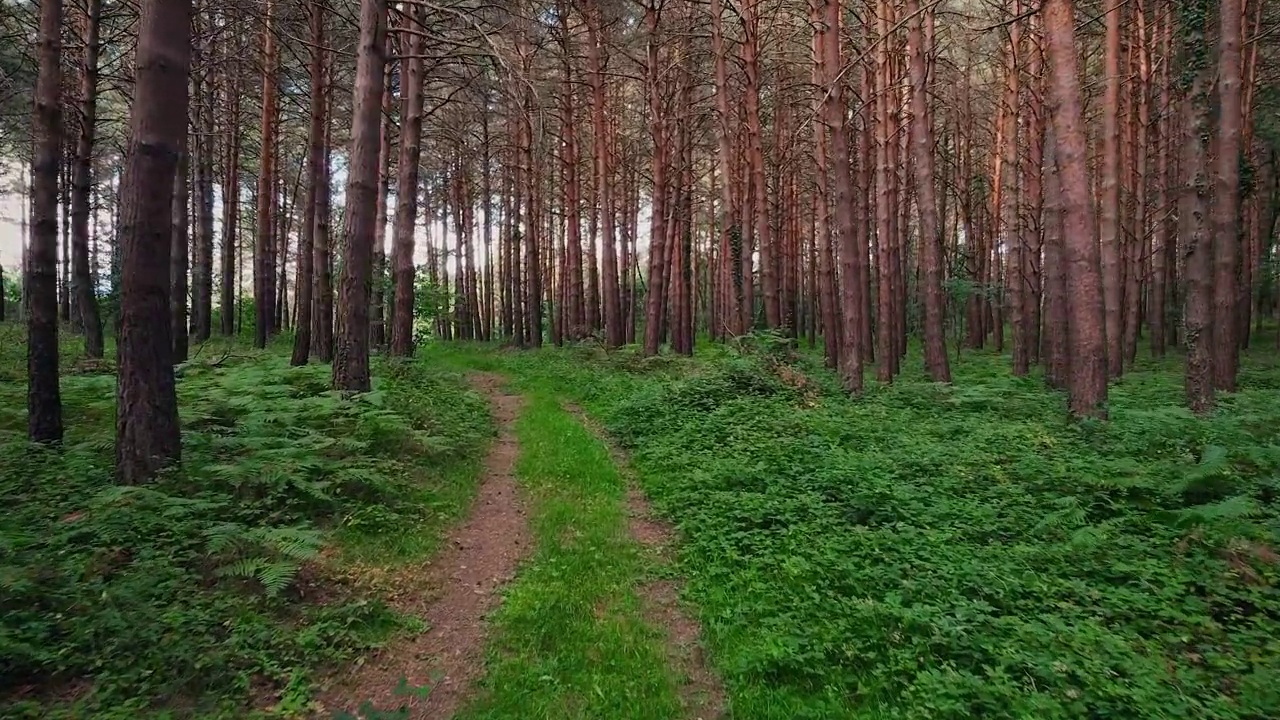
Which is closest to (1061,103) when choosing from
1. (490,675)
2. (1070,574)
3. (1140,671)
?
(1070,574)

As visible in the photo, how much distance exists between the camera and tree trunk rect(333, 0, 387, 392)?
30.5 ft

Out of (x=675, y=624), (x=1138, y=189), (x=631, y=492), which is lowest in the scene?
(x=675, y=624)

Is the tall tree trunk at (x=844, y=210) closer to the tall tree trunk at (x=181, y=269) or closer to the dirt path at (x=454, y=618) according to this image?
the dirt path at (x=454, y=618)

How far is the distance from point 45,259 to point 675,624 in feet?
23.4

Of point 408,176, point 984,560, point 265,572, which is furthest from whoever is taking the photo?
point 408,176

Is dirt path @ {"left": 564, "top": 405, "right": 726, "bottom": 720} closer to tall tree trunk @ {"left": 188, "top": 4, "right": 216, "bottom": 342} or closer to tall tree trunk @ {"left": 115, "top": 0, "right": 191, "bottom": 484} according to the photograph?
tall tree trunk @ {"left": 115, "top": 0, "right": 191, "bottom": 484}

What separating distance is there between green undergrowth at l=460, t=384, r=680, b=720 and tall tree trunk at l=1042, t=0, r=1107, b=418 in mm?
6064

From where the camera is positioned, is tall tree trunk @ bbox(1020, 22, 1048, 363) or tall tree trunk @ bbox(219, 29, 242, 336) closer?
tall tree trunk @ bbox(1020, 22, 1048, 363)

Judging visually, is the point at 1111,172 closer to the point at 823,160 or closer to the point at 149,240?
the point at 823,160

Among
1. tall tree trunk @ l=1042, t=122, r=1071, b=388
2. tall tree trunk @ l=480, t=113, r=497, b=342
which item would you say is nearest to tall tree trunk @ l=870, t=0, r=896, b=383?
tall tree trunk @ l=1042, t=122, r=1071, b=388

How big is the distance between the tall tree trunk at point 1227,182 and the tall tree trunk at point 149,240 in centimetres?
1317

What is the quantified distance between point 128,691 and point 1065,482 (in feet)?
22.0

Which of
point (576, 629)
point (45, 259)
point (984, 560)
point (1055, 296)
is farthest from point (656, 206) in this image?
point (576, 629)

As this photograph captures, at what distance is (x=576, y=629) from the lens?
4.41 m
